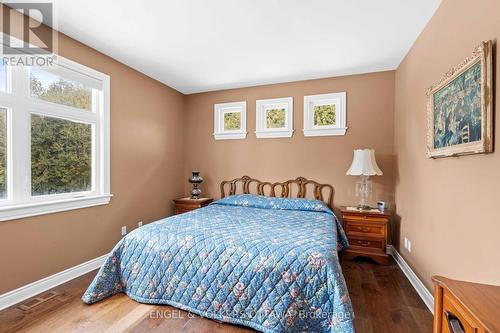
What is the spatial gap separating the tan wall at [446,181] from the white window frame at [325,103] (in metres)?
0.73

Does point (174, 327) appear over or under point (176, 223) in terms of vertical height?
under

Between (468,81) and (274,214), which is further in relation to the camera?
(274,214)

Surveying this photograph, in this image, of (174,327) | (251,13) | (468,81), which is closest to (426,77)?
(468,81)

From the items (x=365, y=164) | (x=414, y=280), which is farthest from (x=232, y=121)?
(x=414, y=280)

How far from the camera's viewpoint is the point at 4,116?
202 centimetres

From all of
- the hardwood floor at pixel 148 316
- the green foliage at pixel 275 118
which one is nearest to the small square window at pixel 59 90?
the hardwood floor at pixel 148 316

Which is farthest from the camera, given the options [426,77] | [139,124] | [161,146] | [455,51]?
[161,146]

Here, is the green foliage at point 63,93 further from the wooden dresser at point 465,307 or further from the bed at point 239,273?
the wooden dresser at point 465,307

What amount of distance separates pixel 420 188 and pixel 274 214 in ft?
5.05

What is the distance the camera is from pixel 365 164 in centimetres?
299

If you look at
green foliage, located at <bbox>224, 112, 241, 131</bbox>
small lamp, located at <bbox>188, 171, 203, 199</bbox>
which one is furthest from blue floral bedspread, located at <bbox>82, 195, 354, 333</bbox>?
green foliage, located at <bbox>224, 112, 241, 131</bbox>

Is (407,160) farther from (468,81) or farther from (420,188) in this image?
(468,81)

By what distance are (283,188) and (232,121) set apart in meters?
1.45

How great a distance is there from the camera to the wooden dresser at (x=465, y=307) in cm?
75
